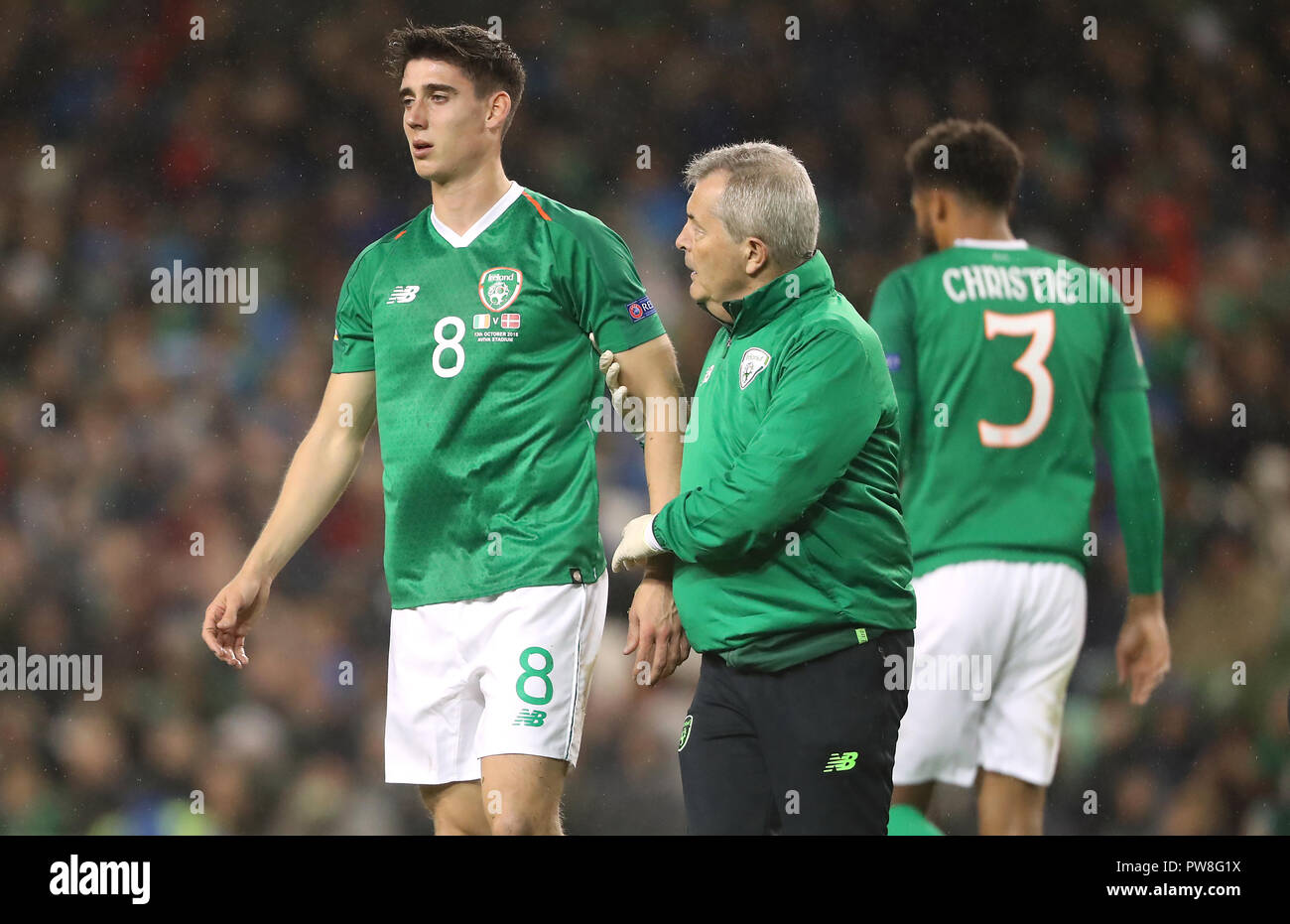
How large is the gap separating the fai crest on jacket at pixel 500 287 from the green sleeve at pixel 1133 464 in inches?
73.3

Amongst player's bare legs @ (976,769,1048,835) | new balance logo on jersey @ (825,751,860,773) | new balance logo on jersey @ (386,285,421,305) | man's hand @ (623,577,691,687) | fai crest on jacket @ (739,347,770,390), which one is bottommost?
player's bare legs @ (976,769,1048,835)

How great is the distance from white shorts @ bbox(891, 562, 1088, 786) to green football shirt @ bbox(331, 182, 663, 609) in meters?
1.24

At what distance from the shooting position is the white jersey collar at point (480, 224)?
347cm

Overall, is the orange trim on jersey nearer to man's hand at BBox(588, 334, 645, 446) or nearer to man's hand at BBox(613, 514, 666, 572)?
man's hand at BBox(588, 334, 645, 446)

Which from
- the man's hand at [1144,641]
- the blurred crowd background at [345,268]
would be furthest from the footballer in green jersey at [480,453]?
the man's hand at [1144,641]

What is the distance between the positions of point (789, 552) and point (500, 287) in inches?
38.7

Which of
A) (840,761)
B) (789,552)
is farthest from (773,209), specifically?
(840,761)

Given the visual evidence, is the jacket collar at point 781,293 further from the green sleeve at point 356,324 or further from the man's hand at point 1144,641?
the man's hand at point 1144,641

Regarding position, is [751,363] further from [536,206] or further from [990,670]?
[990,670]

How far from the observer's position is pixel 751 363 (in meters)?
2.91

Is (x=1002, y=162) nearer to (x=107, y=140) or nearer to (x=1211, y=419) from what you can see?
(x=1211, y=419)

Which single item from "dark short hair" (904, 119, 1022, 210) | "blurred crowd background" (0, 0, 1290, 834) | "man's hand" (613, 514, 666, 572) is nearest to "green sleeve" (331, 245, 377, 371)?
"man's hand" (613, 514, 666, 572)

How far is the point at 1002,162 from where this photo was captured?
179 inches

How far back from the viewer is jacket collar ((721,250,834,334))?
2.92 m
